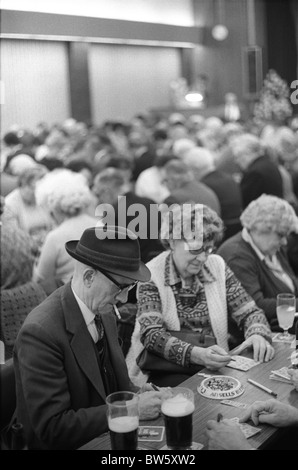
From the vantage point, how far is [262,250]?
347 cm

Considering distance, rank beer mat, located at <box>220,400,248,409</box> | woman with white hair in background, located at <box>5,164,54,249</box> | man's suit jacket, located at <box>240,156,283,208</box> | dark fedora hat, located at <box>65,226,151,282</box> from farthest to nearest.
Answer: man's suit jacket, located at <box>240,156,283,208</box>
woman with white hair in background, located at <box>5,164,54,249</box>
beer mat, located at <box>220,400,248,409</box>
dark fedora hat, located at <box>65,226,151,282</box>

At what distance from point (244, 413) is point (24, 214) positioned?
3.29 m

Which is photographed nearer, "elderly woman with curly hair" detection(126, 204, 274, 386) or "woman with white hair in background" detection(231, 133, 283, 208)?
"elderly woman with curly hair" detection(126, 204, 274, 386)

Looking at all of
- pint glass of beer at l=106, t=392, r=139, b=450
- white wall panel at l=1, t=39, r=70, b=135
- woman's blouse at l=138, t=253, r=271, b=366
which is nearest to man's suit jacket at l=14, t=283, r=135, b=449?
pint glass of beer at l=106, t=392, r=139, b=450

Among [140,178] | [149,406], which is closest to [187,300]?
[149,406]

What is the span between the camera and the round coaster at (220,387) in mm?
2266

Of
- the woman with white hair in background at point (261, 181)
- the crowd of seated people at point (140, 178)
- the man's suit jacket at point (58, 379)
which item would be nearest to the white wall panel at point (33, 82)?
the crowd of seated people at point (140, 178)

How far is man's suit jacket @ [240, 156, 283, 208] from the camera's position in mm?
5809

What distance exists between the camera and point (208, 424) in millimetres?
1965

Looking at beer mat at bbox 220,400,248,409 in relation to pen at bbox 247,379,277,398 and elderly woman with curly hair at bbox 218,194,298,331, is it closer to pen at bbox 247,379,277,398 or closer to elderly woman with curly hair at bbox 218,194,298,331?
pen at bbox 247,379,277,398

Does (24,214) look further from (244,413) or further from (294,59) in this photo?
(294,59)

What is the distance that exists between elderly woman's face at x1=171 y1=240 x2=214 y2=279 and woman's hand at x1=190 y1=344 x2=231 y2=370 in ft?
1.29

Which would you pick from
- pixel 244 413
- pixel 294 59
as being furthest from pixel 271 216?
pixel 294 59

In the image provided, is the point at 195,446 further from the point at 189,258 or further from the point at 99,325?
the point at 189,258
